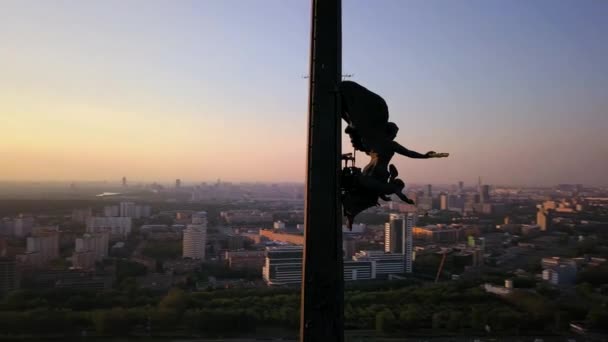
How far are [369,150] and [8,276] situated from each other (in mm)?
21809

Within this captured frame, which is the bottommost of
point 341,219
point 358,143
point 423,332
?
point 423,332

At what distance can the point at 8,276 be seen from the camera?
2062 centimetres

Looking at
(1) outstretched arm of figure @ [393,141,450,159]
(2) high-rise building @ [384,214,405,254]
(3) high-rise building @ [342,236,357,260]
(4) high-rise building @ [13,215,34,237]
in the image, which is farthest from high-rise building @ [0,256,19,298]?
(1) outstretched arm of figure @ [393,141,450,159]

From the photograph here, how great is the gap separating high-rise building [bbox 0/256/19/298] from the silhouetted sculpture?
2121 cm

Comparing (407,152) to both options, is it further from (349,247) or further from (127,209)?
(127,209)

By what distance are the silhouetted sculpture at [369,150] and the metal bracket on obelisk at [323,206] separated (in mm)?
121

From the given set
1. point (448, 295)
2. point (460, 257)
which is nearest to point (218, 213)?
point (460, 257)

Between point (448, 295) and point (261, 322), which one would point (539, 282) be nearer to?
point (448, 295)

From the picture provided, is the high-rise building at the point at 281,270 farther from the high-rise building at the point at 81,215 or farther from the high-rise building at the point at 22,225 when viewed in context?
the high-rise building at the point at 81,215

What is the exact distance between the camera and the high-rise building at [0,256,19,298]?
66.8 ft

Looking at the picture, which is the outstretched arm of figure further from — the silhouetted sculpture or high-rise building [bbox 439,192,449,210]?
high-rise building [bbox 439,192,449,210]

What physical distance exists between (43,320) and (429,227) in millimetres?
25699

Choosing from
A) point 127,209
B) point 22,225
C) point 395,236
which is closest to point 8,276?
point 22,225

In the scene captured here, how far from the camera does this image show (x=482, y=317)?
18.1 metres
